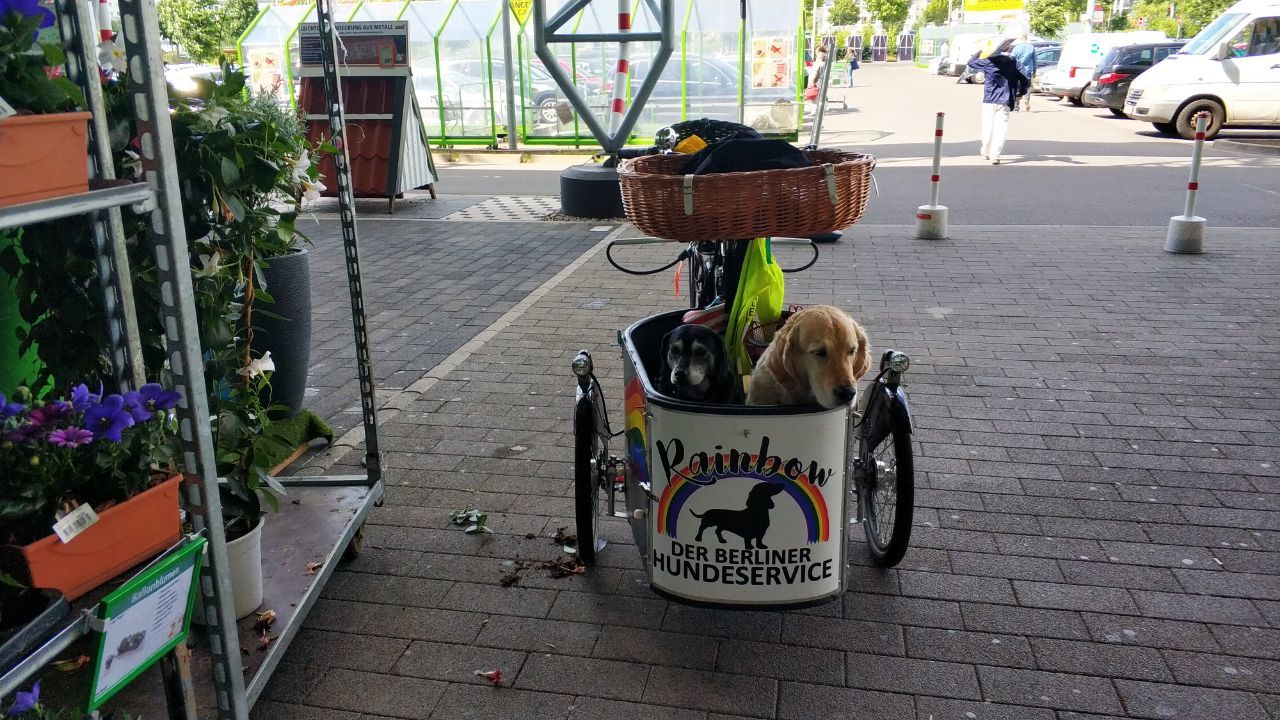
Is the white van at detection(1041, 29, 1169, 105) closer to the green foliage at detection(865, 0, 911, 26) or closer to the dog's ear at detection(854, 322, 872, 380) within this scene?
the dog's ear at detection(854, 322, 872, 380)

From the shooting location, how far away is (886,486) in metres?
3.38

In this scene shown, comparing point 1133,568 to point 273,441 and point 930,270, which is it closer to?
point 273,441

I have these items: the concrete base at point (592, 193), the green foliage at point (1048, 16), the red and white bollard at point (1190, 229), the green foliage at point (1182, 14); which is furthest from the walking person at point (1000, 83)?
the green foliage at point (1048, 16)

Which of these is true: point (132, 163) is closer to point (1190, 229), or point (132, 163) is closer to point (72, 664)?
point (72, 664)

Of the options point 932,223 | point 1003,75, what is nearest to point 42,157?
point 932,223

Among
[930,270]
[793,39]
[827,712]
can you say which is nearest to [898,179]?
[793,39]

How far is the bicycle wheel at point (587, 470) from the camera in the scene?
3.49 meters

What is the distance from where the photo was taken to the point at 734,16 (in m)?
15.7


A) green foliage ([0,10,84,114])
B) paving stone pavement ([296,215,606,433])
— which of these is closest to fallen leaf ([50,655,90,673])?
green foliage ([0,10,84,114])

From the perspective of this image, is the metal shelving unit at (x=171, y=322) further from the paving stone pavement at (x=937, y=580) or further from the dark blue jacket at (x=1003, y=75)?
the dark blue jacket at (x=1003, y=75)

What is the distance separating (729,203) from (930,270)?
5.91m

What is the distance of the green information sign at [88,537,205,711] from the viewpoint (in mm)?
1861

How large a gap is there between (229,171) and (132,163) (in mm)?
268

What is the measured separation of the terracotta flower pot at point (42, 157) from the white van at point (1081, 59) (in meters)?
27.2
